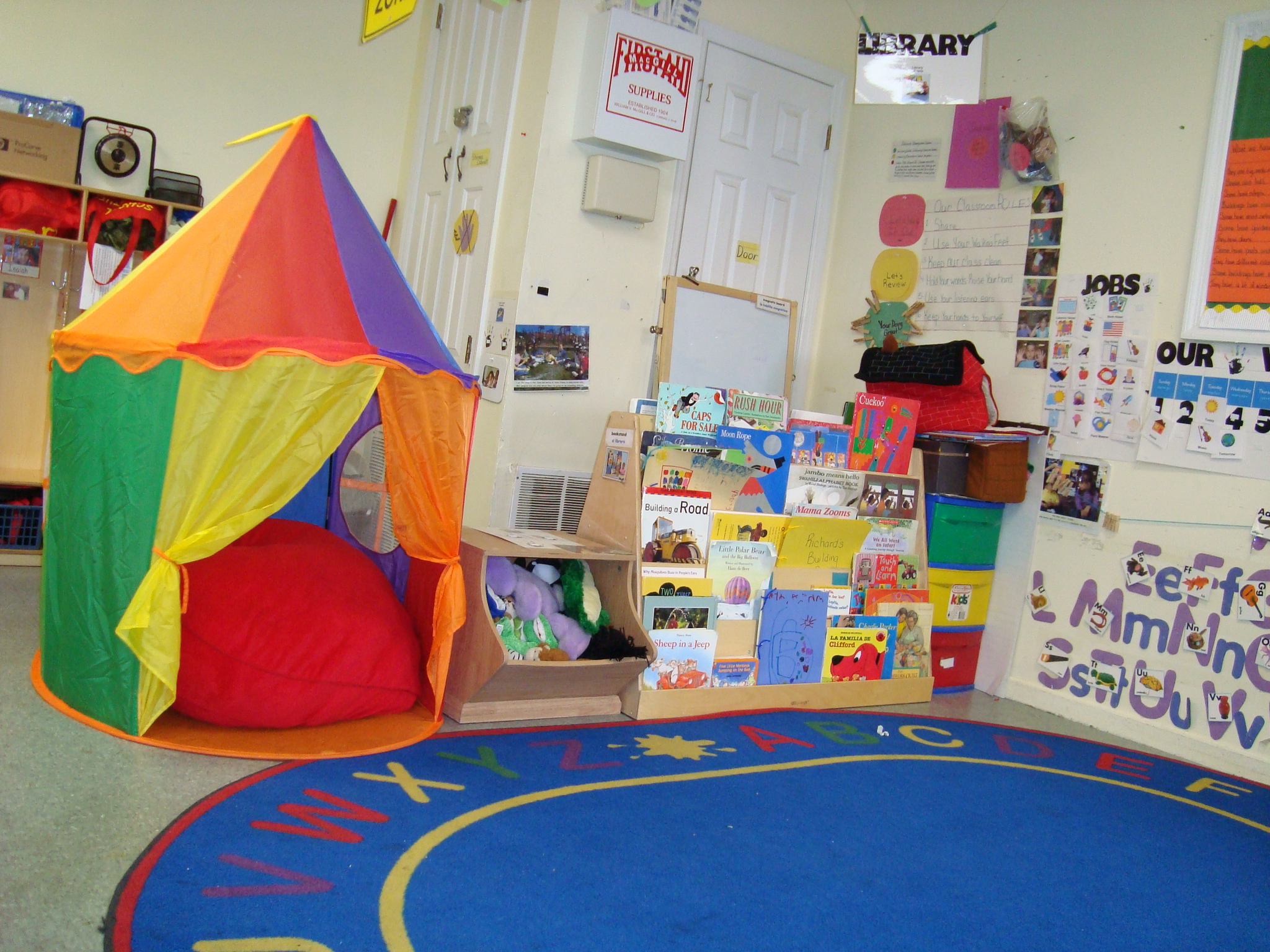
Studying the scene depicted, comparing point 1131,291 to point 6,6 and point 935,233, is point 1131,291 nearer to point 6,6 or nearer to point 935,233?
point 935,233

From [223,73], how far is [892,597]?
375 centimetres

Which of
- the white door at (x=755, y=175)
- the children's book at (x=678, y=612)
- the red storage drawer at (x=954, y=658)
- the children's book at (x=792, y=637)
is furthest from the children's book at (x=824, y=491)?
the white door at (x=755, y=175)

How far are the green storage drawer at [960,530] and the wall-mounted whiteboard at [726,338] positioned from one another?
0.92 m

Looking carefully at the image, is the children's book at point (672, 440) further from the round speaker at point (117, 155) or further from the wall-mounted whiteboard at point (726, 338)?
the round speaker at point (117, 155)

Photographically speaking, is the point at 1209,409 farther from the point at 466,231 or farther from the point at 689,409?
the point at 466,231

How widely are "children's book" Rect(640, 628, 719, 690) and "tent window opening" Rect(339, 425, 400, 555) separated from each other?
982 millimetres

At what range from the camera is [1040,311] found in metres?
4.25

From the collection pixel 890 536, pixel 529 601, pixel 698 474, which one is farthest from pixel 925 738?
pixel 529 601

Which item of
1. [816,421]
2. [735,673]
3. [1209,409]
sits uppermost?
[1209,409]

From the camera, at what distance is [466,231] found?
14.4 feet

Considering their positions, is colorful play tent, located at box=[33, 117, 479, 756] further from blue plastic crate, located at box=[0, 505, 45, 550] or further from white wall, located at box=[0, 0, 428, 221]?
white wall, located at box=[0, 0, 428, 221]

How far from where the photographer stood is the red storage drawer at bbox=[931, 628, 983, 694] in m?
4.19

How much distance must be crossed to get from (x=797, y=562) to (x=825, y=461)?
0.41m

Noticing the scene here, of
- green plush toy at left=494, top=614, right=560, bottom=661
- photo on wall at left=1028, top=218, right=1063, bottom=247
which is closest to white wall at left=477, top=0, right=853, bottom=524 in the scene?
green plush toy at left=494, top=614, right=560, bottom=661
